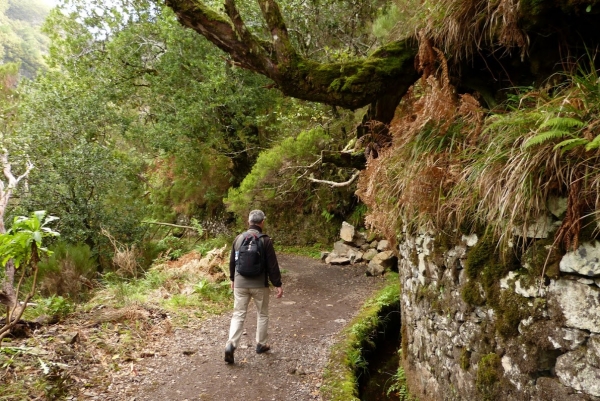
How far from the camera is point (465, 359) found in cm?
321

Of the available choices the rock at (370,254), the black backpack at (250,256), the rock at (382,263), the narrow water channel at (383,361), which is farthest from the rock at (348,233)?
the black backpack at (250,256)

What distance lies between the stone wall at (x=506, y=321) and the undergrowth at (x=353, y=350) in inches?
33.9

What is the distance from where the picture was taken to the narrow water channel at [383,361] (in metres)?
5.04

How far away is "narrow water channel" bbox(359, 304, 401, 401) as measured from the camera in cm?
504

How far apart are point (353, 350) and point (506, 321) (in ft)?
9.90

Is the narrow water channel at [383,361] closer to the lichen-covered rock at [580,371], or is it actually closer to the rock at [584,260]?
the lichen-covered rock at [580,371]

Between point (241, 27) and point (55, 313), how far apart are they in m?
4.85

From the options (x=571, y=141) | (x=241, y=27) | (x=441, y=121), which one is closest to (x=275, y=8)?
(x=241, y=27)

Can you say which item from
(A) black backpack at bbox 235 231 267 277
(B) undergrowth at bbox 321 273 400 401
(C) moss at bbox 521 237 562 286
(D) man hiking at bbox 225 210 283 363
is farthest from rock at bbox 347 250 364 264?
(C) moss at bbox 521 237 562 286

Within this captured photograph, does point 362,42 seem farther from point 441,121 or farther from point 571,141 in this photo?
point 571,141

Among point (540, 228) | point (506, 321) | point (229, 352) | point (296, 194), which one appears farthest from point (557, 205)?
point (296, 194)

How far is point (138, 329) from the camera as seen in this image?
226 inches

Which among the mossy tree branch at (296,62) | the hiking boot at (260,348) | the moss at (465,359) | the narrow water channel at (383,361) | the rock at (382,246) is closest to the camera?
the moss at (465,359)

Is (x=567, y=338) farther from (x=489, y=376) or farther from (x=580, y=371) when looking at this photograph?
(x=489, y=376)
